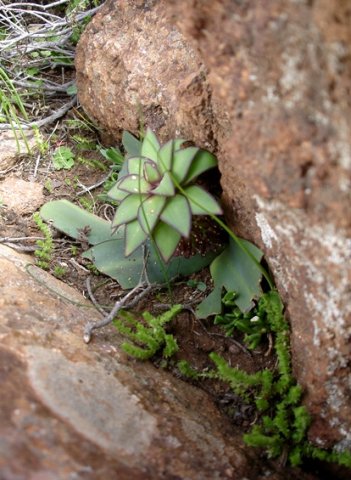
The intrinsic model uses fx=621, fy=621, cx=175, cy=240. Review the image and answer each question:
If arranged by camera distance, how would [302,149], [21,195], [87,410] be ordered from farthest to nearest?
[21,195], [87,410], [302,149]

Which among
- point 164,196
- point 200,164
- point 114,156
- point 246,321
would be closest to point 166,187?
point 164,196

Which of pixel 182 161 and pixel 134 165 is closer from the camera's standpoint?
pixel 182 161

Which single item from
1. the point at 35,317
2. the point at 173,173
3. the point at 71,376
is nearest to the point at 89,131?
the point at 173,173

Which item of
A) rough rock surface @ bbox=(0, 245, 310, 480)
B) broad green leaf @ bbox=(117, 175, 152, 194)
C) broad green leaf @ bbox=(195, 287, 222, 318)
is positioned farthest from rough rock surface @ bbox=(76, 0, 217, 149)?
rough rock surface @ bbox=(0, 245, 310, 480)

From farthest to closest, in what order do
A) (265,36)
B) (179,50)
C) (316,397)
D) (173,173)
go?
(179,50), (173,173), (316,397), (265,36)

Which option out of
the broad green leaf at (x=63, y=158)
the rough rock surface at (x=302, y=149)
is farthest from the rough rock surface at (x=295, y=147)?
the broad green leaf at (x=63, y=158)

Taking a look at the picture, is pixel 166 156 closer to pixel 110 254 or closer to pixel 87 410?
pixel 110 254

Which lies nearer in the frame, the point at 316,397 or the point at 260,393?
the point at 316,397

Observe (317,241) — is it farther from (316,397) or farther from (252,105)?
(316,397)

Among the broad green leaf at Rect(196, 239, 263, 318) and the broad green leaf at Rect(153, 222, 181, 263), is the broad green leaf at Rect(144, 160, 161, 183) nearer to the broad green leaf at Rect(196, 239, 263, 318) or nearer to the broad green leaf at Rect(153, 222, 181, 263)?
the broad green leaf at Rect(153, 222, 181, 263)
